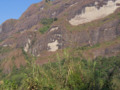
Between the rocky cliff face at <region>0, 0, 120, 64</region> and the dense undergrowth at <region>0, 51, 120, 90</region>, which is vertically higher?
the dense undergrowth at <region>0, 51, 120, 90</region>

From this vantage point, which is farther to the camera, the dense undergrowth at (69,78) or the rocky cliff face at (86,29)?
the rocky cliff face at (86,29)

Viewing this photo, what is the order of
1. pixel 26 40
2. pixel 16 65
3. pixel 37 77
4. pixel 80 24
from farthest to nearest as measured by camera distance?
pixel 26 40
pixel 80 24
pixel 16 65
pixel 37 77

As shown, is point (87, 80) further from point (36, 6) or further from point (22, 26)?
point (36, 6)

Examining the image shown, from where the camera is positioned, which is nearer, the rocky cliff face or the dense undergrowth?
the dense undergrowth

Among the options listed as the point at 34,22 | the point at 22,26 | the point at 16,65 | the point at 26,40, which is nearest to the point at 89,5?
the point at 26,40

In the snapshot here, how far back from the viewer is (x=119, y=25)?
26.9m

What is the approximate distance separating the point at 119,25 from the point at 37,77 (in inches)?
1028

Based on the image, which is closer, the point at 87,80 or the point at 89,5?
the point at 87,80

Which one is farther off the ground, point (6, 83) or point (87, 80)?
point (6, 83)

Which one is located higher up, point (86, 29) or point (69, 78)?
point (69, 78)

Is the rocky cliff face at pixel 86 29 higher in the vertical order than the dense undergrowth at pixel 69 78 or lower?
lower

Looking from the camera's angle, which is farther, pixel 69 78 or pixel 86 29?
pixel 86 29

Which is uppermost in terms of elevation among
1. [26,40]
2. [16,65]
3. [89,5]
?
[89,5]

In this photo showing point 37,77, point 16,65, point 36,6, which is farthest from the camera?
point 36,6
